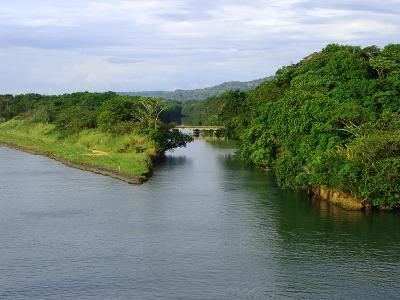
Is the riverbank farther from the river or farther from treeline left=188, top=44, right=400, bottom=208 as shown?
the river

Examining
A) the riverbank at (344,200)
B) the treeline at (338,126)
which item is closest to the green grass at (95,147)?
the treeline at (338,126)

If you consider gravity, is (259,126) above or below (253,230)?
above

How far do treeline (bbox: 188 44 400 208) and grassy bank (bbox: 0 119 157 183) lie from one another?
36.7 ft

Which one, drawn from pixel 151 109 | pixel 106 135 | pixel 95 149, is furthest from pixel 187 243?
pixel 151 109

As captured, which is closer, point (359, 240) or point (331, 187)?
point (359, 240)

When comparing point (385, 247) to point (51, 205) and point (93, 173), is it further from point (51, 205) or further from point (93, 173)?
point (93, 173)

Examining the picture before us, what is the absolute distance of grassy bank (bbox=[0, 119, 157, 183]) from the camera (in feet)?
195

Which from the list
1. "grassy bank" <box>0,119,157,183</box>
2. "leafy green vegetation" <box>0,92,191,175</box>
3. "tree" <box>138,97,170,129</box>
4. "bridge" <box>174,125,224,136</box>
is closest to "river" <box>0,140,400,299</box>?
"grassy bank" <box>0,119,157,183</box>

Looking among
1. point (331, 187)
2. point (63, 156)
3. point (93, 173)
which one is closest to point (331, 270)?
point (331, 187)

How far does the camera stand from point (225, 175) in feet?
197

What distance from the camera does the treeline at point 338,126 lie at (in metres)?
40.3

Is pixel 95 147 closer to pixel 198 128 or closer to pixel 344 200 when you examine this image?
pixel 344 200

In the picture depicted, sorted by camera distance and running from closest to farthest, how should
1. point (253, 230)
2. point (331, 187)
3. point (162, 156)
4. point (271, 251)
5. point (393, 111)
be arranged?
point (271, 251) → point (253, 230) → point (331, 187) → point (393, 111) → point (162, 156)

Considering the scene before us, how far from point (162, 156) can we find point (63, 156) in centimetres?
1216
